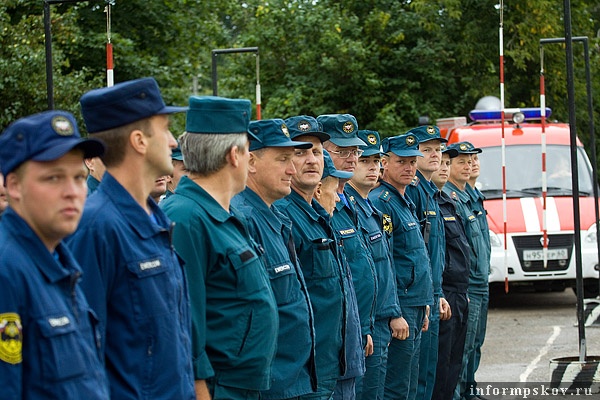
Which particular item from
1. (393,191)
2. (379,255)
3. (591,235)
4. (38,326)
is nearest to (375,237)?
(379,255)

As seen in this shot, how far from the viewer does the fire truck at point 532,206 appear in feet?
50.9

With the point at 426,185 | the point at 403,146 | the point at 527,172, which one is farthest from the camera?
the point at 527,172

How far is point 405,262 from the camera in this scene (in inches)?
321

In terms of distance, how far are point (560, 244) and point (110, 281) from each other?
1290cm

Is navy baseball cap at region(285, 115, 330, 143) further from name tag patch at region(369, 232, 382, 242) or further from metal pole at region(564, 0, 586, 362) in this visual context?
metal pole at region(564, 0, 586, 362)

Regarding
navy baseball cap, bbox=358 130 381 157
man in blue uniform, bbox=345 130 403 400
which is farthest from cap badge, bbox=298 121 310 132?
navy baseball cap, bbox=358 130 381 157

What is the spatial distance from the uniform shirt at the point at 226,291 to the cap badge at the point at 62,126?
1.20 meters

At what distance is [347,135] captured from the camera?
24.2ft

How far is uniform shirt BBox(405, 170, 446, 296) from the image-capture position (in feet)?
29.2

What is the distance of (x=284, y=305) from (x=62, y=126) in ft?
6.55

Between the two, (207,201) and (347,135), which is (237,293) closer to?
(207,201)

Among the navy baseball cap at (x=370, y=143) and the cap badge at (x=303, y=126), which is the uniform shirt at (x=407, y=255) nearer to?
the navy baseball cap at (x=370, y=143)

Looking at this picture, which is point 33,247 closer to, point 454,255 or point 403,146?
point 403,146

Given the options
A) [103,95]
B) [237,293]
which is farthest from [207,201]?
[103,95]
